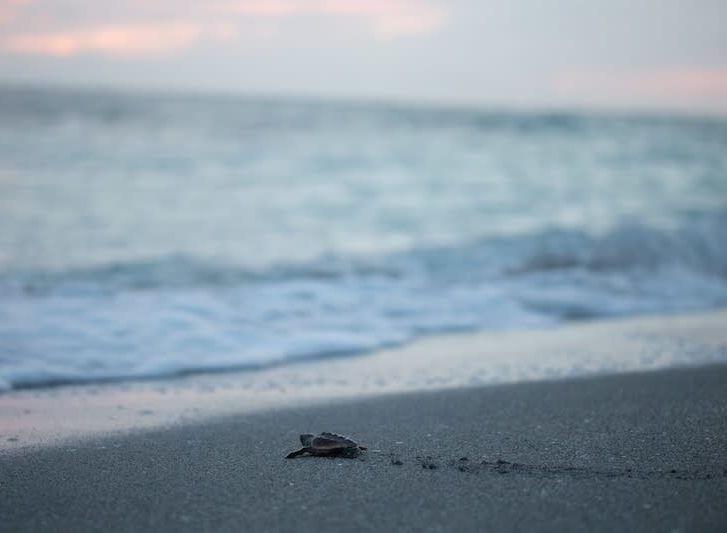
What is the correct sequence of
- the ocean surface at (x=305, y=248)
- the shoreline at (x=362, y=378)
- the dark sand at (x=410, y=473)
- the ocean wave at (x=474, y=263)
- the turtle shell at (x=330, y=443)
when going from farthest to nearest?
the ocean wave at (x=474, y=263) → the ocean surface at (x=305, y=248) → the shoreline at (x=362, y=378) → the turtle shell at (x=330, y=443) → the dark sand at (x=410, y=473)

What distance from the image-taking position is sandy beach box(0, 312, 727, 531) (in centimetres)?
244

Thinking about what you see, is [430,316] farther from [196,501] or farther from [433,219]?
[433,219]

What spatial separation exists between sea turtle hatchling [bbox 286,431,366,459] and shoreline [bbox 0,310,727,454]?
2.68 ft

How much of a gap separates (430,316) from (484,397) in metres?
2.32

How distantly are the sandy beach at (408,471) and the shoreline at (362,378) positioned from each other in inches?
7.0

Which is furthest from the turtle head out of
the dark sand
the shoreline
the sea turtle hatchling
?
the shoreline

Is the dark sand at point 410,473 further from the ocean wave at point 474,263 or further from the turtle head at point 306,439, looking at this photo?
the ocean wave at point 474,263

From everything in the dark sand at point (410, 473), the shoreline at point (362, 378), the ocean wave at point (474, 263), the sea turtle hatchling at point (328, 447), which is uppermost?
the ocean wave at point (474, 263)

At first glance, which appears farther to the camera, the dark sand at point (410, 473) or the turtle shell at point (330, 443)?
the turtle shell at point (330, 443)

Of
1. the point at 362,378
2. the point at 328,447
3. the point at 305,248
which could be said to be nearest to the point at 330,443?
the point at 328,447

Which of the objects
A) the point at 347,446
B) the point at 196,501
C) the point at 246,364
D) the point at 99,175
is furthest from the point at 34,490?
the point at 99,175

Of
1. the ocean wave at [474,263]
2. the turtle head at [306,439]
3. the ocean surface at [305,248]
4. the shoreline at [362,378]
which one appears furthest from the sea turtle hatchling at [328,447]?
the ocean wave at [474,263]

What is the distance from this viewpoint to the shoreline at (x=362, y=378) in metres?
3.63

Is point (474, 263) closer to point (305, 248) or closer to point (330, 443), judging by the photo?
point (305, 248)
